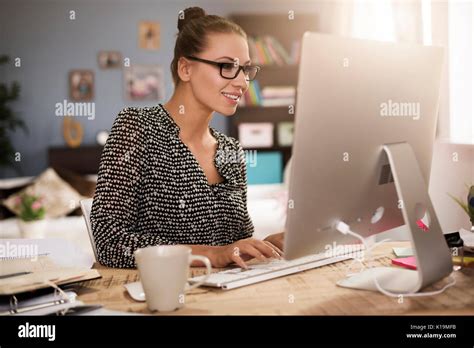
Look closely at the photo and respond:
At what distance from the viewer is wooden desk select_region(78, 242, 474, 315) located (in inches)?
35.1

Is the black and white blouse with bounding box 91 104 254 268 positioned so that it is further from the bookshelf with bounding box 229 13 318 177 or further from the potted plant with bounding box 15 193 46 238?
the bookshelf with bounding box 229 13 318 177

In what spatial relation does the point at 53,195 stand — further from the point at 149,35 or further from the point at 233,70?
the point at 233,70

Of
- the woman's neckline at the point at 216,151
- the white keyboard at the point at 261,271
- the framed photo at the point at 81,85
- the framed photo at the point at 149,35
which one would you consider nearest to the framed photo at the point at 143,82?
the framed photo at the point at 149,35

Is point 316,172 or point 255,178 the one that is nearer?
point 316,172

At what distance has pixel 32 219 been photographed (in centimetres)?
378

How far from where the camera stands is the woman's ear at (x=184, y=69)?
158 centimetres

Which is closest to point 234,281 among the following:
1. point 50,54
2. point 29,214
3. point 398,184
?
point 398,184

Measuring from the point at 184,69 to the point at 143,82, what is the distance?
3.87 metres

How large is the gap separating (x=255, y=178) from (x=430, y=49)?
4.22m

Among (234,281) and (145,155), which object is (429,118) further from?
(145,155)

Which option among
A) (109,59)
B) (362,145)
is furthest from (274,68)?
(362,145)

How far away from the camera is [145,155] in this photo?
1.44m

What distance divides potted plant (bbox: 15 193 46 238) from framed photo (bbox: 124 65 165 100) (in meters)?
1.79
